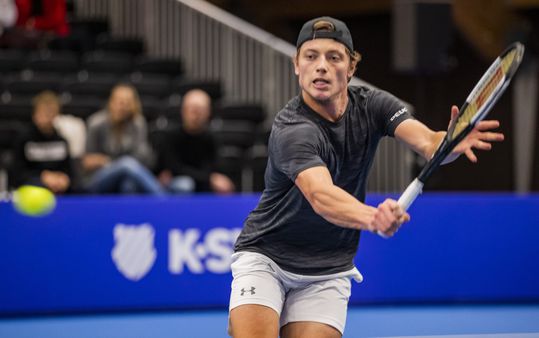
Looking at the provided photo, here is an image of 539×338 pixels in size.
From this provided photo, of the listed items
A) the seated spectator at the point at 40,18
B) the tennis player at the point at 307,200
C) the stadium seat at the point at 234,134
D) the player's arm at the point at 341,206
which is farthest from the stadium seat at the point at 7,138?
the player's arm at the point at 341,206

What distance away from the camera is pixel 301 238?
4.70m

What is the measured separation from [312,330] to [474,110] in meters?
1.28

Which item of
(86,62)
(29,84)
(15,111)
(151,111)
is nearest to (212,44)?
(86,62)

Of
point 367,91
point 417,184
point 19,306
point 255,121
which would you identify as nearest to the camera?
point 417,184

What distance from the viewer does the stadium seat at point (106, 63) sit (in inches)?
498

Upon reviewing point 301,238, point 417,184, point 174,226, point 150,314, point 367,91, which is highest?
point 367,91

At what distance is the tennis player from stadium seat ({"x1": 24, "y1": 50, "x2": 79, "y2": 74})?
8.28m

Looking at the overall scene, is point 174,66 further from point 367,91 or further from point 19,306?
point 367,91

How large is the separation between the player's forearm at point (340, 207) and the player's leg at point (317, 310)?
2.28 feet

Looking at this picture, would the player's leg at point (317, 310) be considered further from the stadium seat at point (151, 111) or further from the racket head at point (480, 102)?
the stadium seat at point (151, 111)

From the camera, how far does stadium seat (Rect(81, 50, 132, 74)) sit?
41.5 feet

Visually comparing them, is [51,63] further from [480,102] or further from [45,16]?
[480,102]

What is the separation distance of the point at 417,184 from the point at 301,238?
37.5 inches

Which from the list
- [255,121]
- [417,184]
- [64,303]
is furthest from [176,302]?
[417,184]
